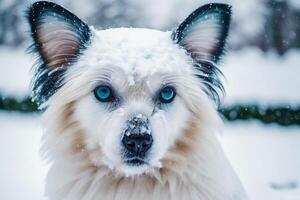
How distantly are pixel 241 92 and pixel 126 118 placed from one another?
8380 mm

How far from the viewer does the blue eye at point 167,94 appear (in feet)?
11.4

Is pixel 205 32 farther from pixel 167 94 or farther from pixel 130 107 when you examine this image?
pixel 130 107

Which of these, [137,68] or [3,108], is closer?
[137,68]

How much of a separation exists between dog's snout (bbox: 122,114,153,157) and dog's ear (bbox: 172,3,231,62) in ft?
2.15

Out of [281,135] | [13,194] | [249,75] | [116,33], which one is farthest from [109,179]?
[249,75]

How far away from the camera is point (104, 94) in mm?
3482

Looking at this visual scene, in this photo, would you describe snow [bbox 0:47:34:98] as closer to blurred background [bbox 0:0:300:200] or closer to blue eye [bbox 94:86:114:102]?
blurred background [bbox 0:0:300:200]

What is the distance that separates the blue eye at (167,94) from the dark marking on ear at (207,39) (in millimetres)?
258

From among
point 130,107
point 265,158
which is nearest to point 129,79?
point 130,107

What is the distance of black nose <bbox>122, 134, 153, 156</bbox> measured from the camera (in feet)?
10.6

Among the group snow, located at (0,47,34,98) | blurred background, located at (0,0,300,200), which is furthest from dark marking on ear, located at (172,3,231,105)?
snow, located at (0,47,34,98)

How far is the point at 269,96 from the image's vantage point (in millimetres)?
11094

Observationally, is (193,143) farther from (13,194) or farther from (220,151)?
(13,194)

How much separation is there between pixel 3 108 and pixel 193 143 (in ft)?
25.9
